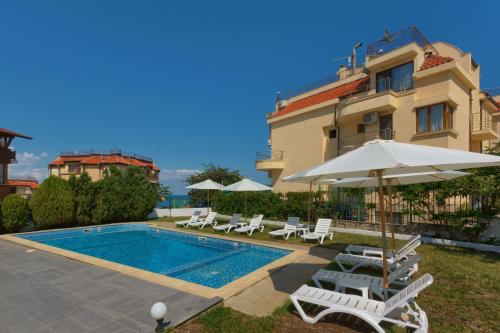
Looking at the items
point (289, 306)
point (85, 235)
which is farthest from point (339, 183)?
point (85, 235)

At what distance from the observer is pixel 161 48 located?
25516 millimetres

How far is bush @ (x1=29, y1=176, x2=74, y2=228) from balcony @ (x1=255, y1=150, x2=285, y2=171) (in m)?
14.9

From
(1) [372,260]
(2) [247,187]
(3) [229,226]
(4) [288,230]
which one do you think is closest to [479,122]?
(4) [288,230]

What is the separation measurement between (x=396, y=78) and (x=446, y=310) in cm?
1663

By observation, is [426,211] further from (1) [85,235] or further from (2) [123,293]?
(1) [85,235]

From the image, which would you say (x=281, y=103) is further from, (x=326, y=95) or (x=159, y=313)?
(x=159, y=313)

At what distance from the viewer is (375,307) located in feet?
12.8

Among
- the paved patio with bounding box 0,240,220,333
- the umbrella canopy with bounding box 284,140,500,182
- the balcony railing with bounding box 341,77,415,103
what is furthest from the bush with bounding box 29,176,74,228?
the balcony railing with bounding box 341,77,415,103

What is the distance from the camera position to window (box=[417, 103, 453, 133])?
15.1m

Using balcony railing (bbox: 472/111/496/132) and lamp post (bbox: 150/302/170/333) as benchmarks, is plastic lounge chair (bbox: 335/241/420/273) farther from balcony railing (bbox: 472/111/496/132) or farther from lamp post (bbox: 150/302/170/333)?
balcony railing (bbox: 472/111/496/132)

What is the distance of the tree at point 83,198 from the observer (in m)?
16.4

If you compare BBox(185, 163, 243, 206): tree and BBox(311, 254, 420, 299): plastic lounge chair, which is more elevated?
BBox(185, 163, 243, 206): tree

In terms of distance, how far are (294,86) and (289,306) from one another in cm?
2501

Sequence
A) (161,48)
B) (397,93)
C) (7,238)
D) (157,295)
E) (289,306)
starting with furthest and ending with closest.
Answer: (161,48) → (397,93) → (7,238) → (157,295) → (289,306)
